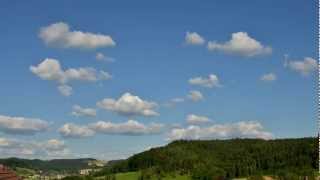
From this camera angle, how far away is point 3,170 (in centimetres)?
4753

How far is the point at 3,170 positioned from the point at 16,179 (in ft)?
10.2

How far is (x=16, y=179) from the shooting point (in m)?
50.4
